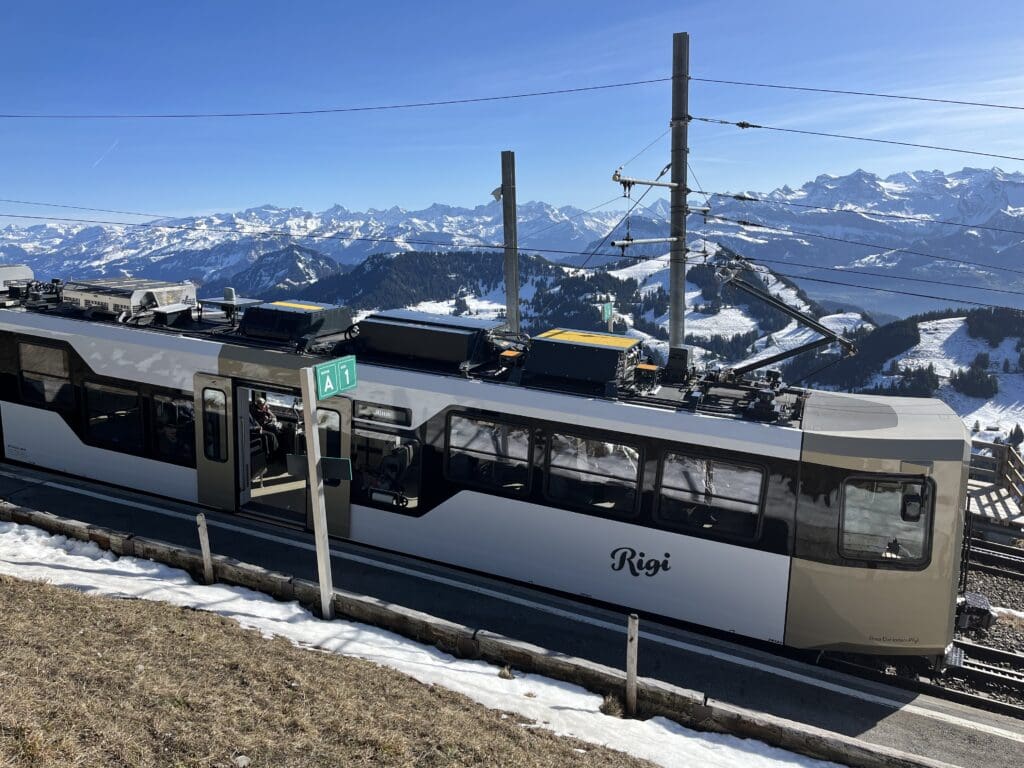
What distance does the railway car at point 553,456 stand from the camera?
912 centimetres

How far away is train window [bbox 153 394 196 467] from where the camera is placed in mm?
13242

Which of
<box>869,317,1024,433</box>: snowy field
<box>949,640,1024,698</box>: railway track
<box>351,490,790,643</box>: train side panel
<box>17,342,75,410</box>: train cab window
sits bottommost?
<box>869,317,1024,433</box>: snowy field

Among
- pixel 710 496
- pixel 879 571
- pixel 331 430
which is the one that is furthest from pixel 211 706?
pixel 879 571

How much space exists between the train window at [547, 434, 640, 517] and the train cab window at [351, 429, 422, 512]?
230 centimetres

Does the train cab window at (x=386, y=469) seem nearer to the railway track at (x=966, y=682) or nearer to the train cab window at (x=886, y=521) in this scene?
the train cab window at (x=886, y=521)

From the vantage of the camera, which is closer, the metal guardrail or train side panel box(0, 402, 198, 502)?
train side panel box(0, 402, 198, 502)

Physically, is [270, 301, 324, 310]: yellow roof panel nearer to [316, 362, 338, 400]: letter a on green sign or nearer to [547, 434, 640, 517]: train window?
[316, 362, 338, 400]: letter a on green sign

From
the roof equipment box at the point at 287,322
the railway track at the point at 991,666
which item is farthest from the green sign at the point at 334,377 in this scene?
the railway track at the point at 991,666

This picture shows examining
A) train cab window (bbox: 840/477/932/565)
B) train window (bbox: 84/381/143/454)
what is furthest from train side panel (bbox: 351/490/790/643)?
train window (bbox: 84/381/143/454)

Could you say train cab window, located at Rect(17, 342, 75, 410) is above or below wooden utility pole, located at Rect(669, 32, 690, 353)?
below

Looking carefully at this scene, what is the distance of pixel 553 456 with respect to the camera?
10.5m

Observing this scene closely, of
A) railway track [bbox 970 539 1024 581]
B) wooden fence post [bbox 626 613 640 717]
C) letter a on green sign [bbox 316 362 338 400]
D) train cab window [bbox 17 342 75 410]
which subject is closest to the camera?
wooden fence post [bbox 626 613 640 717]

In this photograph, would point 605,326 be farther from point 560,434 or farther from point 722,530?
point 722,530

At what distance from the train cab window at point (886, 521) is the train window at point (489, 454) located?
4307 mm
